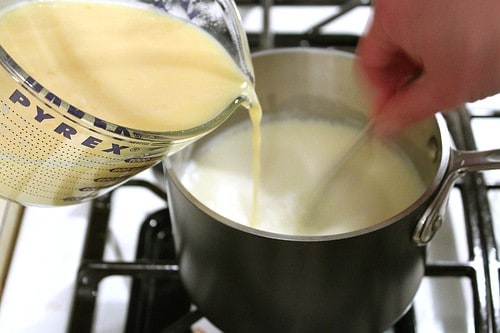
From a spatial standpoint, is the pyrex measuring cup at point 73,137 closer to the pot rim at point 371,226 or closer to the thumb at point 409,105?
the pot rim at point 371,226

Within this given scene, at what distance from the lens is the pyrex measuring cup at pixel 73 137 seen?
17.5 inches

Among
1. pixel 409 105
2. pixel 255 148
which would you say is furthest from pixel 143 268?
pixel 409 105

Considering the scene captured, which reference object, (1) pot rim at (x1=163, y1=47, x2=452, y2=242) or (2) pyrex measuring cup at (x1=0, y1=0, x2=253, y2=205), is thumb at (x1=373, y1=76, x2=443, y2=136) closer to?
(1) pot rim at (x1=163, y1=47, x2=452, y2=242)

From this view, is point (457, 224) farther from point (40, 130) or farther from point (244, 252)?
point (40, 130)

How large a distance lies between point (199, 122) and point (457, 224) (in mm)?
329

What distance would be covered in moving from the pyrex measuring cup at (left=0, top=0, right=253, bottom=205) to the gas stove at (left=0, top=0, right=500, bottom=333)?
141 mm

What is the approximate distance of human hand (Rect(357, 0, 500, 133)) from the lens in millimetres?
571

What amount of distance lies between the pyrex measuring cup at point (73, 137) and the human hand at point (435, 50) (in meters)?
0.13

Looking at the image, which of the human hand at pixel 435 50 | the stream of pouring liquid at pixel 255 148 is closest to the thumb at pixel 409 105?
the human hand at pixel 435 50

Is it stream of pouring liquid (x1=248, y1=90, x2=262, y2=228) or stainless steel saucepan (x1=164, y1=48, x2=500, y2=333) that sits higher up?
stream of pouring liquid (x1=248, y1=90, x2=262, y2=228)

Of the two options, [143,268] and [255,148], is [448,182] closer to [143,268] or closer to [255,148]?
[255,148]

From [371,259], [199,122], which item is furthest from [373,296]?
[199,122]

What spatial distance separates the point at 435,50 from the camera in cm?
60

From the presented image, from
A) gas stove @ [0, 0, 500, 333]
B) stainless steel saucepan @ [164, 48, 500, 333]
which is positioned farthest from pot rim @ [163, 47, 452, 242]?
gas stove @ [0, 0, 500, 333]
